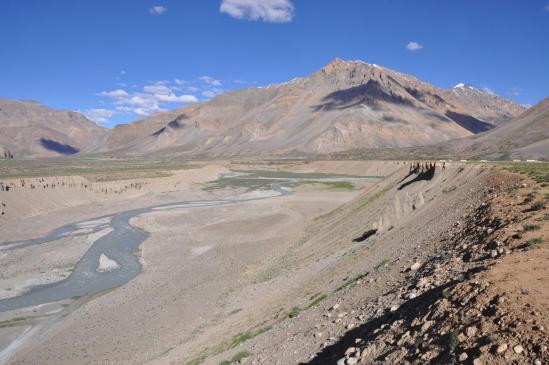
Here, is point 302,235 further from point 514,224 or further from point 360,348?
point 360,348

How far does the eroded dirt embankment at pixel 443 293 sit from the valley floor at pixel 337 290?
4 cm

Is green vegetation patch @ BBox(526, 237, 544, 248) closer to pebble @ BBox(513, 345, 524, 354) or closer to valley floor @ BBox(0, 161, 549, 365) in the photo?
valley floor @ BBox(0, 161, 549, 365)

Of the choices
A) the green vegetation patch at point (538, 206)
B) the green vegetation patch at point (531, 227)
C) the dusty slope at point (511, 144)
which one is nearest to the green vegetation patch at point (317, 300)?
the green vegetation patch at point (531, 227)

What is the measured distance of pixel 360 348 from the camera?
33.5 feet

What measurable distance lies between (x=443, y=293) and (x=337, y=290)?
22.5 ft

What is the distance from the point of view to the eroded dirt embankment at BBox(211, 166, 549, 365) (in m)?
8.30

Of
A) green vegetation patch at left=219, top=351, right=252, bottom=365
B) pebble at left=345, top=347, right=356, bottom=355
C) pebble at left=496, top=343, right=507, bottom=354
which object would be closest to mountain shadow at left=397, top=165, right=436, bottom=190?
green vegetation patch at left=219, top=351, right=252, bottom=365

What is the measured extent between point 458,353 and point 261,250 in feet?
83.8

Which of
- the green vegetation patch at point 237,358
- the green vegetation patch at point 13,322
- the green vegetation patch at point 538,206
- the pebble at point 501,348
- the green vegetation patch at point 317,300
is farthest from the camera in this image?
the green vegetation patch at point 13,322

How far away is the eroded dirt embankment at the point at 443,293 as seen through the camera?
8.30 meters

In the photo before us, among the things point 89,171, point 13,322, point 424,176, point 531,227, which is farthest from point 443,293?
point 89,171

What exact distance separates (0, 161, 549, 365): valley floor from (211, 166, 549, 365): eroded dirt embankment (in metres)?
0.04

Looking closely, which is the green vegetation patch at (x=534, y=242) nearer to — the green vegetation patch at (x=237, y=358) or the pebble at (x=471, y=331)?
the pebble at (x=471, y=331)

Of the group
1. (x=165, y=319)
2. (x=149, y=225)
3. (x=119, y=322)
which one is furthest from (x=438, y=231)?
(x=149, y=225)
